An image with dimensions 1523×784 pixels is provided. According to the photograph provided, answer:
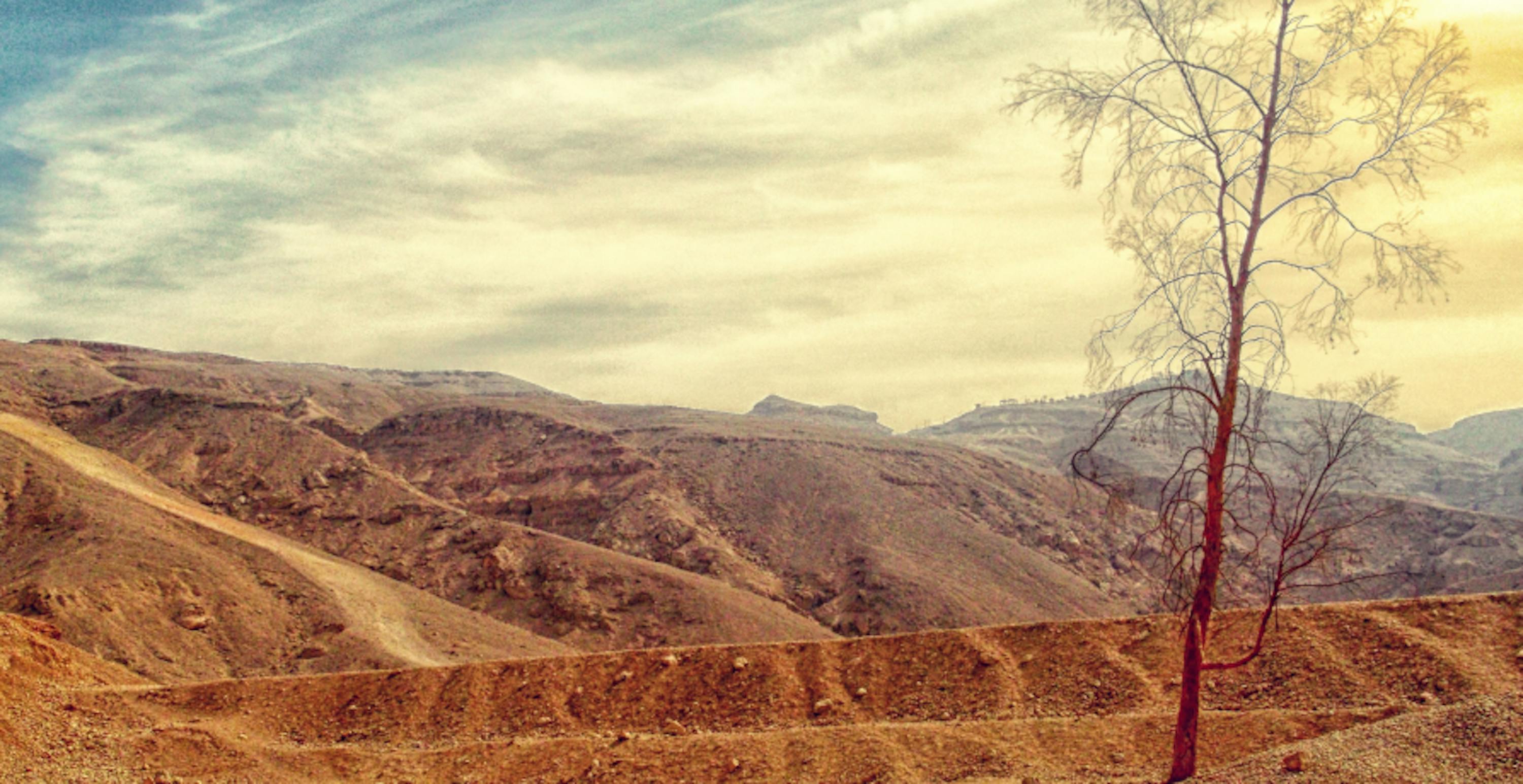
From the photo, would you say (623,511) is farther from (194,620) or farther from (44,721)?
(44,721)

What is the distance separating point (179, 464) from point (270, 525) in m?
11.0

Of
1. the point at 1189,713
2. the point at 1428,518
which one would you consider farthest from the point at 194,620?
the point at 1428,518

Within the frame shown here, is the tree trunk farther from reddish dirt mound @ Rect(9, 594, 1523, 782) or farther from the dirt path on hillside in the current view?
the dirt path on hillside

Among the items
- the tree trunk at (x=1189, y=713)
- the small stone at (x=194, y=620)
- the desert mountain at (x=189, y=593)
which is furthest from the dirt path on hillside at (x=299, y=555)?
the tree trunk at (x=1189, y=713)

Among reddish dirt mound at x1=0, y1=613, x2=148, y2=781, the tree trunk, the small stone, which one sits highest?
the tree trunk

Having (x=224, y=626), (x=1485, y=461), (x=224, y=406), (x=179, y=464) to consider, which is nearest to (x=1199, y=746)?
(x=224, y=626)

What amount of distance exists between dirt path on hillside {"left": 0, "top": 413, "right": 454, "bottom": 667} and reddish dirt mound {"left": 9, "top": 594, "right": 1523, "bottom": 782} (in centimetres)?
2655

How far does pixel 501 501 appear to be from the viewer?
84500mm

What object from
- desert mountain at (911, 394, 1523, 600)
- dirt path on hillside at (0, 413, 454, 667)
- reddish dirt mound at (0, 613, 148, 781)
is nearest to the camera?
reddish dirt mound at (0, 613, 148, 781)

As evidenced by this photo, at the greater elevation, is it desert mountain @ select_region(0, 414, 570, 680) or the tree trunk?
the tree trunk

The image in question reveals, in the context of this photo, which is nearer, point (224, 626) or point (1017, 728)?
point (1017, 728)

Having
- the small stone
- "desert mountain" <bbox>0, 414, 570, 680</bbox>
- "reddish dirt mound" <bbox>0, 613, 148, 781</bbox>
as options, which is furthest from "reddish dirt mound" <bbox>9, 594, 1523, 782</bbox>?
the small stone

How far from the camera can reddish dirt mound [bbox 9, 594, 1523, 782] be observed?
1464cm

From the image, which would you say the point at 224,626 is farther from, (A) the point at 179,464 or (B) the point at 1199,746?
(B) the point at 1199,746
